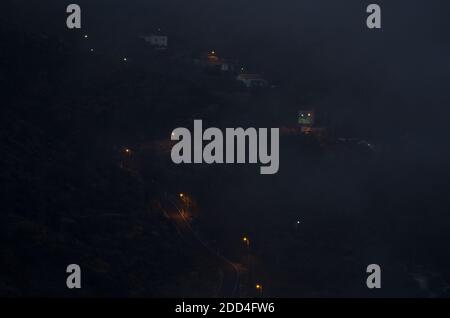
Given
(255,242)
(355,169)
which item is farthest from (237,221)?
(355,169)

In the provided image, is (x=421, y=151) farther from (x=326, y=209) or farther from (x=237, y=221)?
(x=237, y=221)

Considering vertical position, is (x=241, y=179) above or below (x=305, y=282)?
above

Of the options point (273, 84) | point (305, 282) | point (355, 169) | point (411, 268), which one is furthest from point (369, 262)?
point (273, 84)

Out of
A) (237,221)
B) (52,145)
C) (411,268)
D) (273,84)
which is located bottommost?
(411,268)

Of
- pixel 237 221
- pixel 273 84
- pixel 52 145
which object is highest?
pixel 273 84

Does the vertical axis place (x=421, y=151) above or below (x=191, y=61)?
Answer: below

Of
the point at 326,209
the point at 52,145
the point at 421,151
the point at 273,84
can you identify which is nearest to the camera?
the point at 52,145
